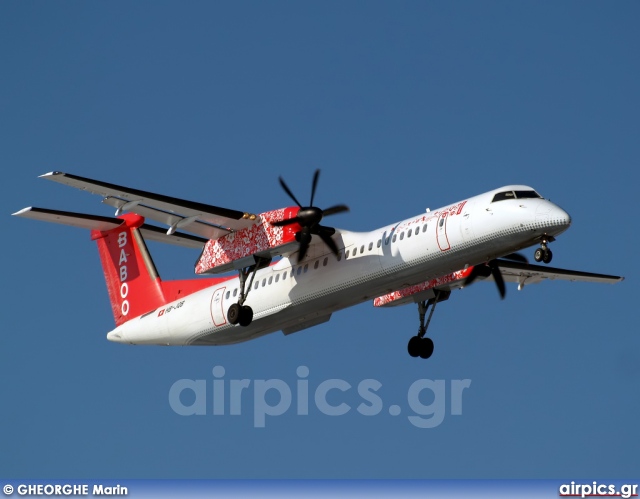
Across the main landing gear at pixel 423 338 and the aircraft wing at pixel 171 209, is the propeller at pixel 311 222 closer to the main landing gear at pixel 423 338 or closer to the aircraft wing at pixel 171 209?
the aircraft wing at pixel 171 209

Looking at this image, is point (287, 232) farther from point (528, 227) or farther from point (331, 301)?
point (528, 227)

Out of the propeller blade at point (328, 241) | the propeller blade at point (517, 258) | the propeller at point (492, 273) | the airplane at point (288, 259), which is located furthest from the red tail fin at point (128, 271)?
the propeller blade at point (517, 258)

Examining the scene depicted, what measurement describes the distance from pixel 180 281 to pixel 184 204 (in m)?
3.71

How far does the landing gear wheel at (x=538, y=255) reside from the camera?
24328 millimetres

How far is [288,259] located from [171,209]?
281 cm

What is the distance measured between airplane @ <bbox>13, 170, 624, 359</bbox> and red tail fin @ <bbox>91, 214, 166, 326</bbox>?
28 mm

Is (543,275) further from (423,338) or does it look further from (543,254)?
(543,254)

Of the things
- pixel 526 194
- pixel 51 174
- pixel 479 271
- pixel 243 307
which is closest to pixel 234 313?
pixel 243 307

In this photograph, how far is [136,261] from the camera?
3086cm

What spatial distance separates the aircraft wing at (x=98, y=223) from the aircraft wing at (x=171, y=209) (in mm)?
1924

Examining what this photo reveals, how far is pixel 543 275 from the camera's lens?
31.7 m

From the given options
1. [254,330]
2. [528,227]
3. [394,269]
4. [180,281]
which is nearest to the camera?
[528,227]

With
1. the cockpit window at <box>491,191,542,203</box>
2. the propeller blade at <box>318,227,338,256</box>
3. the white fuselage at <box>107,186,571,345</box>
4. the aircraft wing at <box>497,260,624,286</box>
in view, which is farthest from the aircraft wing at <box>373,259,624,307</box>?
the cockpit window at <box>491,191,542,203</box>

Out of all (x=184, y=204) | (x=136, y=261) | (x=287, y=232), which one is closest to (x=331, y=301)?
(x=287, y=232)
